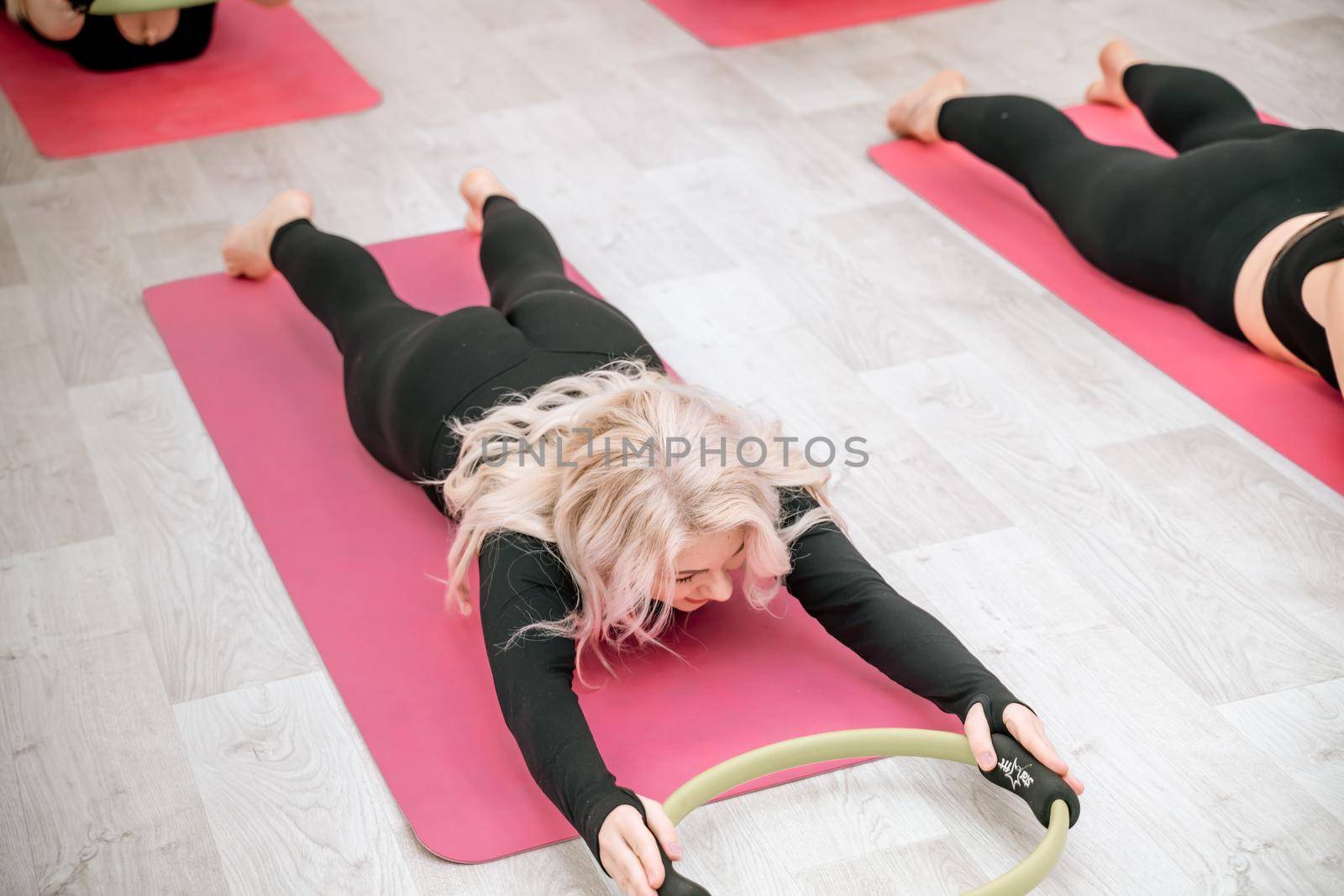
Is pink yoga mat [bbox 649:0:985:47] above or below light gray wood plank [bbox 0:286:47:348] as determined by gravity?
above

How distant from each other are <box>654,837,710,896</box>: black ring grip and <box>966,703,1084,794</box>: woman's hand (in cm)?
37

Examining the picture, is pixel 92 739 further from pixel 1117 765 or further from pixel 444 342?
pixel 1117 765

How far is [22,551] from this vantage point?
6.23ft

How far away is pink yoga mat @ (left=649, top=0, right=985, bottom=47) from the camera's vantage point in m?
3.60

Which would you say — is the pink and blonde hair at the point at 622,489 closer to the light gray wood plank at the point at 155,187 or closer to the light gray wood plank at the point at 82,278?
the light gray wood plank at the point at 82,278

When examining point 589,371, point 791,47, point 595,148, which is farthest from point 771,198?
point 589,371

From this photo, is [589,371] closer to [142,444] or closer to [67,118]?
[142,444]

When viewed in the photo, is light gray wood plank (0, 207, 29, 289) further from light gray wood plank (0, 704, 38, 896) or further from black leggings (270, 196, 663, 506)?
light gray wood plank (0, 704, 38, 896)

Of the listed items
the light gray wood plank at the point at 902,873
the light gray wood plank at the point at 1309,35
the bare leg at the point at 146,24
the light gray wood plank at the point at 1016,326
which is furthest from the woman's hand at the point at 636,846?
the light gray wood plank at the point at 1309,35

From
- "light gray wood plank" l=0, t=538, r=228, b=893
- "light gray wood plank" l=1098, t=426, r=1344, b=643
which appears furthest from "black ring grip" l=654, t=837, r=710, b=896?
"light gray wood plank" l=1098, t=426, r=1344, b=643

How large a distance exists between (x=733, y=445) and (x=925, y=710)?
408 mm

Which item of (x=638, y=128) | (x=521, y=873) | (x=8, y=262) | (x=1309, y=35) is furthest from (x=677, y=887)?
(x=1309, y=35)

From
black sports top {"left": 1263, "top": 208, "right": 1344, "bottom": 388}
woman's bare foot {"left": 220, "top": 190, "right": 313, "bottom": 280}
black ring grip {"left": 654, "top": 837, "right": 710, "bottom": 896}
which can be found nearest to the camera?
black ring grip {"left": 654, "top": 837, "right": 710, "bottom": 896}

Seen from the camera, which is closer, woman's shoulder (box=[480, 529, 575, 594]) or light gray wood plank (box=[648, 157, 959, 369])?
woman's shoulder (box=[480, 529, 575, 594])
